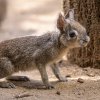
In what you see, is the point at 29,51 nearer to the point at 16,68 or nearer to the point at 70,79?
the point at 16,68

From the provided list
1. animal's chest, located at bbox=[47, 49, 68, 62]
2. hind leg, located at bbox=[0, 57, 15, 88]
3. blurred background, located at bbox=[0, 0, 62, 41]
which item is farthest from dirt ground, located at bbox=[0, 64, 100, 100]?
blurred background, located at bbox=[0, 0, 62, 41]

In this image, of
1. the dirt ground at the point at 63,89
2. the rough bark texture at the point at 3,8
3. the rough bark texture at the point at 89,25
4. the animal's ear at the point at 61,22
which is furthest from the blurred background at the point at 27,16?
the animal's ear at the point at 61,22

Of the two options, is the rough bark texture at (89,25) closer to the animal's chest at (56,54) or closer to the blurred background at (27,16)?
the animal's chest at (56,54)

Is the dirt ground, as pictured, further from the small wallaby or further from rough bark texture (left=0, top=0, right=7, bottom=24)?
rough bark texture (left=0, top=0, right=7, bottom=24)

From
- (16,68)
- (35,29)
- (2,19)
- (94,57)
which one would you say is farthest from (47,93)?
(2,19)

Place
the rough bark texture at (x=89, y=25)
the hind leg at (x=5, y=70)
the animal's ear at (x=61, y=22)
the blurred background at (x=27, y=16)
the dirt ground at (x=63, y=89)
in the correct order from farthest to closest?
the blurred background at (x=27, y=16)
the rough bark texture at (x=89, y=25)
the hind leg at (x=5, y=70)
the animal's ear at (x=61, y=22)
the dirt ground at (x=63, y=89)

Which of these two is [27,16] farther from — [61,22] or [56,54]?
[61,22]
